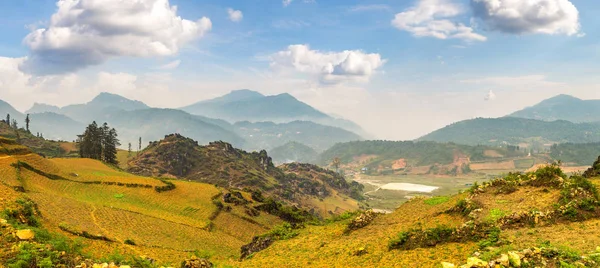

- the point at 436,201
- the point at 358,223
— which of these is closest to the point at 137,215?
the point at 358,223

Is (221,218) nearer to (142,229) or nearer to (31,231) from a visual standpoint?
(142,229)

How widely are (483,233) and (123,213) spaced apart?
56.9 meters

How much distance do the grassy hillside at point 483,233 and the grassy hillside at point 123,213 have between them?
1462cm

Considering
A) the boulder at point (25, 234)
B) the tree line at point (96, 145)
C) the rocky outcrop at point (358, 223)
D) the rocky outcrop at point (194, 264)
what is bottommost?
the rocky outcrop at point (194, 264)

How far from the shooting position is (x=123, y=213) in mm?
60250

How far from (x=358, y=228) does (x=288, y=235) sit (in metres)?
10.2

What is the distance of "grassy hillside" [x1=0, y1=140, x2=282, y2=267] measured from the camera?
38.7m

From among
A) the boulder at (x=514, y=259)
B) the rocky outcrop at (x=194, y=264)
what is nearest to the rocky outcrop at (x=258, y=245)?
the rocky outcrop at (x=194, y=264)

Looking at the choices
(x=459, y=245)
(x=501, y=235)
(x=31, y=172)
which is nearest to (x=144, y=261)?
(x=459, y=245)

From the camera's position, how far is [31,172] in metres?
64.8

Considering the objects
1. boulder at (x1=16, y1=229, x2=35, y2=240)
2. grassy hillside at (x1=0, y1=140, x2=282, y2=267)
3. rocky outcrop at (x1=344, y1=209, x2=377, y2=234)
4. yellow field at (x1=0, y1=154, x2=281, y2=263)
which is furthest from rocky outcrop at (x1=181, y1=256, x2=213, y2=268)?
rocky outcrop at (x1=344, y1=209, x2=377, y2=234)

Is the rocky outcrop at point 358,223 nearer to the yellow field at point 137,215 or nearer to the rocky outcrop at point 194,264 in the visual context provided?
the yellow field at point 137,215

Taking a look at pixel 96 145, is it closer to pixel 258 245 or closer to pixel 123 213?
pixel 123 213

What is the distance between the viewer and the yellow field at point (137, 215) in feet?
146
